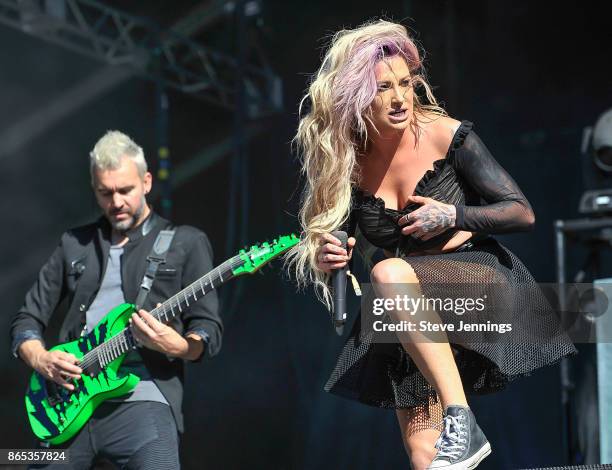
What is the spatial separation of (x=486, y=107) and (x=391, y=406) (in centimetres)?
254

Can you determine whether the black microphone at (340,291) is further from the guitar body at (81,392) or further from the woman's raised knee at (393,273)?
the guitar body at (81,392)

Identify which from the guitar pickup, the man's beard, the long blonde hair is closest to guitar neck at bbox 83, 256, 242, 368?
the guitar pickup

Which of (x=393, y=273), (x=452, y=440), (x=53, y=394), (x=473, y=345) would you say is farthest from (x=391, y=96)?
(x=53, y=394)

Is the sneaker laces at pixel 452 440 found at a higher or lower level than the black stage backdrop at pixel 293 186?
lower

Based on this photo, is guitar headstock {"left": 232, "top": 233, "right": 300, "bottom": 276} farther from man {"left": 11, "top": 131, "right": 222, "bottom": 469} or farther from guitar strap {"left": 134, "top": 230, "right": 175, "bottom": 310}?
guitar strap {"left": 134, "top": 230, "right": 175, "bottom": 310}

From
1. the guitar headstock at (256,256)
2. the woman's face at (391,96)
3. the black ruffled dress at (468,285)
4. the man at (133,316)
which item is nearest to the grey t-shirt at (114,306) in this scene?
the man at (133,316)

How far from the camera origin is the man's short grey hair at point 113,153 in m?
3.57

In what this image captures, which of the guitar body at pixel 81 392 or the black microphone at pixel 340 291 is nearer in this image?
the black microphone at pixel 340 291

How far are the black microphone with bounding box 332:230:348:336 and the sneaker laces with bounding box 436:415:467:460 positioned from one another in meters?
0.40

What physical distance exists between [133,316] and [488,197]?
4.47 feet

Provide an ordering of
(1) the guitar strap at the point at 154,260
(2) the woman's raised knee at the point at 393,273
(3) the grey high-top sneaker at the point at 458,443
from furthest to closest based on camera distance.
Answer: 1. (1) the guitar strap at the point at 154,260
2. (2) the woman's raised knee at the point at 393,273
3. (3) the grey high-top sneaker at the point at 458,443

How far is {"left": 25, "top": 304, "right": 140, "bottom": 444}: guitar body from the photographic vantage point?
3.28m

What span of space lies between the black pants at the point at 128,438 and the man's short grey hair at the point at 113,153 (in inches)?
36.7

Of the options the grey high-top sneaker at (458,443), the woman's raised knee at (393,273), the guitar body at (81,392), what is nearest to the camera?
the grey high-top sneaker at (458,443)
